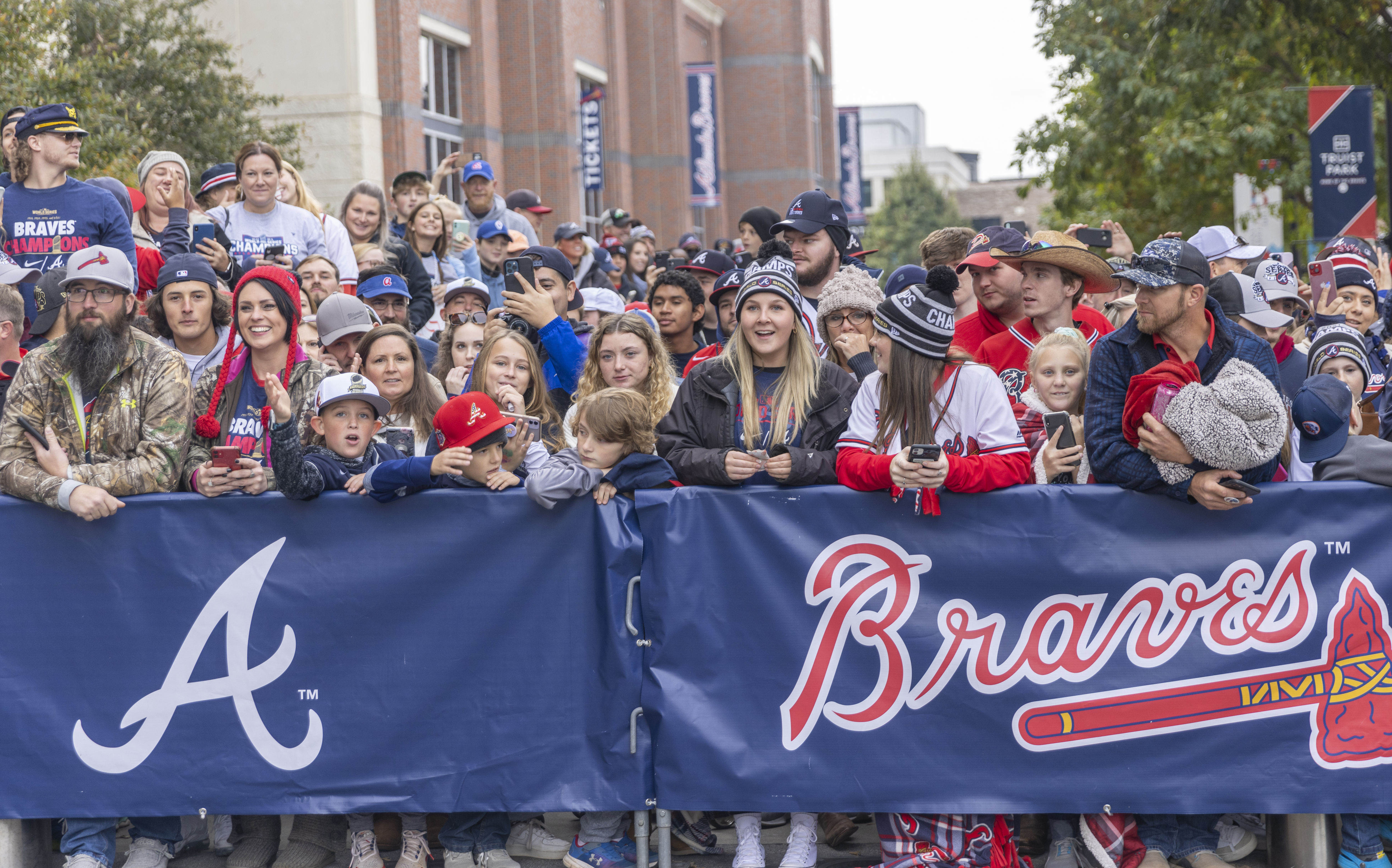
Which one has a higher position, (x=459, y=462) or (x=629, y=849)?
(x=459, y=462)

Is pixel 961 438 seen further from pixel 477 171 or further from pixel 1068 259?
pixel 477 171

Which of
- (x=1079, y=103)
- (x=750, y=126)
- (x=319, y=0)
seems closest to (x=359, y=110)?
(x=319, y=0)

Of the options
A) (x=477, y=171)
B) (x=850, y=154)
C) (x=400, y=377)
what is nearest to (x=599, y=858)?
(x=400, y=377)

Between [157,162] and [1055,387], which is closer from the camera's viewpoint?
[1055,387]

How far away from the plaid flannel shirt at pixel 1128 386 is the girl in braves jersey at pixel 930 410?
10.9 inches

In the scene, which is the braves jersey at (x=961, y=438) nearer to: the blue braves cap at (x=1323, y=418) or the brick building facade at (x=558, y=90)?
the blue braves cap at (x=1323, y=418)

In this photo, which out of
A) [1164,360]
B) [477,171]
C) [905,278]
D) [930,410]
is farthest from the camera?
[477,171]

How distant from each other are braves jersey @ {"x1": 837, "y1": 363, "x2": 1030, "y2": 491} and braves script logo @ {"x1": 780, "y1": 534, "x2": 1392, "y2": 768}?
29 centimetres

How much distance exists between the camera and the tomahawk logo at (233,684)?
4852 millimetres

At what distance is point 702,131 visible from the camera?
41781 millimetres

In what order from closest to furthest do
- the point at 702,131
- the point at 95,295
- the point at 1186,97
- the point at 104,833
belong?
the point at 104,833
the point at 95,295
the point at 1186,97
the point at 702,131

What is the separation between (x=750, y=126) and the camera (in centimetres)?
4838

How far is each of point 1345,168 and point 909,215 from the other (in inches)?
2896

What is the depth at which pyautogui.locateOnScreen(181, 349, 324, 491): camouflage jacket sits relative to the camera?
205 inches
